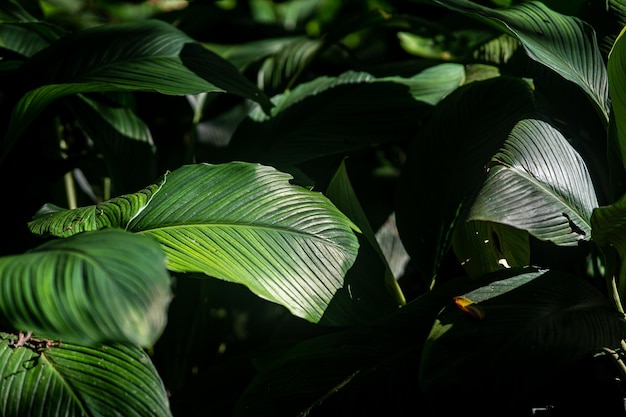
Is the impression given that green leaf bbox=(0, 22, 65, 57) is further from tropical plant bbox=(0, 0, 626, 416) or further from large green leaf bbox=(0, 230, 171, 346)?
large green leaf bbox=(0, 230, 171, 346)

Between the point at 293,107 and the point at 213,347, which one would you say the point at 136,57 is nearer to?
the point at 293,107

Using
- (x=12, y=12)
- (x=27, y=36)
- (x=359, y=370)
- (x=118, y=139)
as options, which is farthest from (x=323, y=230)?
(x=12, y=12)

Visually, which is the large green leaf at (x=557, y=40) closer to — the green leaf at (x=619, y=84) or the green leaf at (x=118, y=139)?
the green leaf at (x=619, y=84)

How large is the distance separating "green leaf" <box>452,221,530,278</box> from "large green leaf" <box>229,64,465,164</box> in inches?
12.7

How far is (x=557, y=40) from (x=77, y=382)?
923mm

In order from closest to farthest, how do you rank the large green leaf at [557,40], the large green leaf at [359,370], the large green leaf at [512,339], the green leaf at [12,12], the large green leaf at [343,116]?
1. the large green leaf at [512,339]
2. the large green leaf at [359,370]
3. the large green leaf at [557,40]
4. the large green leaf at [343,116]
5. the green leaf at [12,12]

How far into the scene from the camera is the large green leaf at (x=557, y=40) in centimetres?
101

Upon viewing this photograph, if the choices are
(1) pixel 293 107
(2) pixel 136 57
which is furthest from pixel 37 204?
(1) pixel 293 107

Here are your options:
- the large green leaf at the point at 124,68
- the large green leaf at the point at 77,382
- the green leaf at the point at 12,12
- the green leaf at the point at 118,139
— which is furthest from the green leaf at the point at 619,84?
the green leaf at the point at 12,12

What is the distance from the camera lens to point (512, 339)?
0.80 m

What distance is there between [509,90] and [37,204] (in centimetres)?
96

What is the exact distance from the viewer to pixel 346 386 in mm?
899

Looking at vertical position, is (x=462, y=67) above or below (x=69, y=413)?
above

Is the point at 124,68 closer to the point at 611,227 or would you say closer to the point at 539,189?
the point at 539,189
